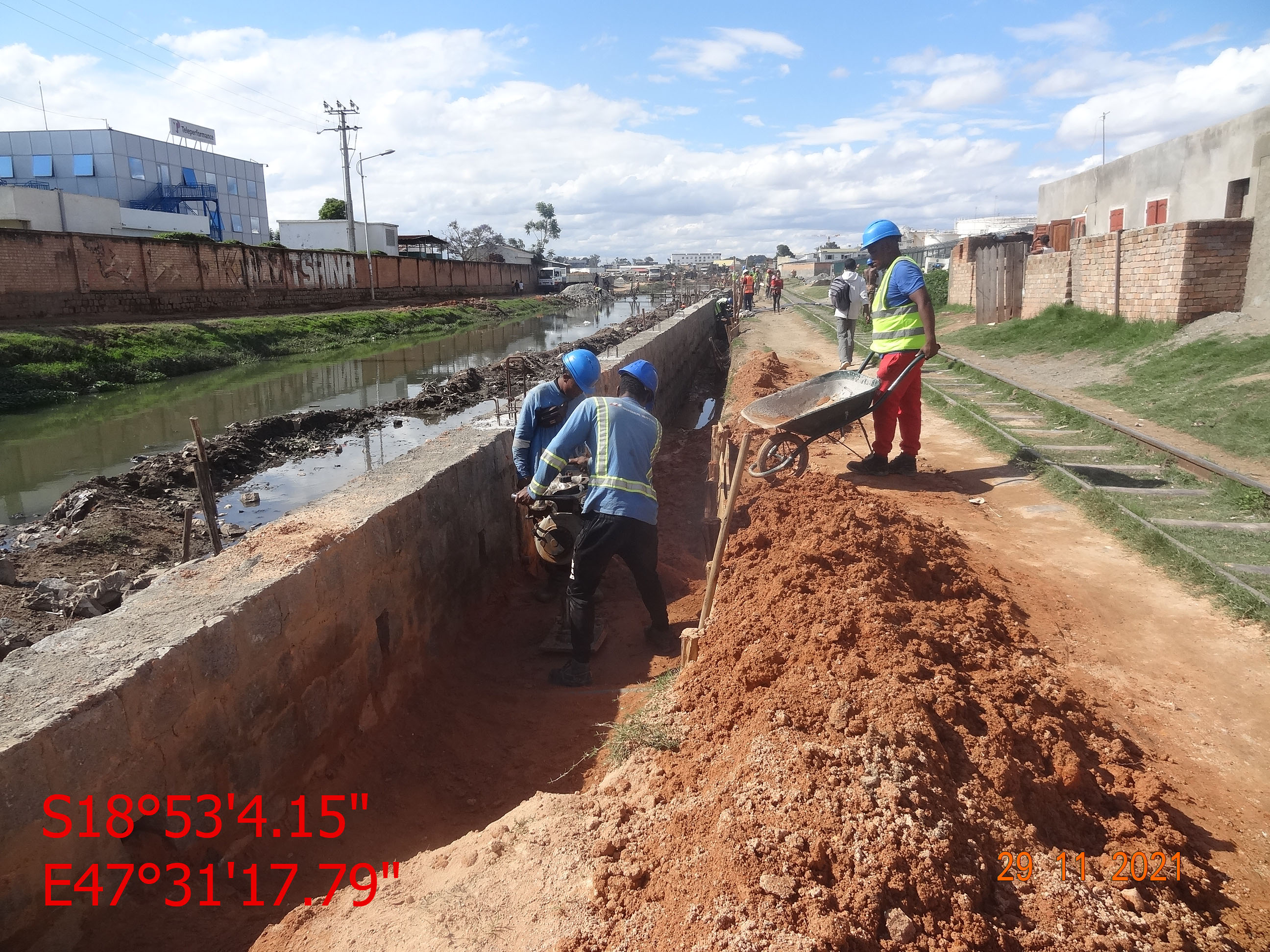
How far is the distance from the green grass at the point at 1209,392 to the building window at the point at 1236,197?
24.2 ft

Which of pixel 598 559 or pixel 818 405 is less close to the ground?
pixel 818 405

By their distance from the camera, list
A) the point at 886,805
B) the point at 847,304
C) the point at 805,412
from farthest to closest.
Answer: the point at 847,304, the point at 805,412, the point at 886,805

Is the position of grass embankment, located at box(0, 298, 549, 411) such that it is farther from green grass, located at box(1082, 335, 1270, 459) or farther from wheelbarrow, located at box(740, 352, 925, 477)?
green grass, located at box(1082, 335, 1270, 459)

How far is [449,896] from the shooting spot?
2521 millimetres

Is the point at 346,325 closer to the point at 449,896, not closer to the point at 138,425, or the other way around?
the point at 138,425

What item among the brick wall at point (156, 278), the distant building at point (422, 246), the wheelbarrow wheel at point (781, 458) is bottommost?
the wheelbarrow wheel at point (781, 458)

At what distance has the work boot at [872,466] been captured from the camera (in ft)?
23.0

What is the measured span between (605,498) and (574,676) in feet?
3.67

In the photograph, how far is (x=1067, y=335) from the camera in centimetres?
1453

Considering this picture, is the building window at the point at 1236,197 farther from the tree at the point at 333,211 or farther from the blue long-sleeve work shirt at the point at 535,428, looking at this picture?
the tree at the point at 333,211

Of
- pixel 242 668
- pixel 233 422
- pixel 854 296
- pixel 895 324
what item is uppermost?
pixel 854 296

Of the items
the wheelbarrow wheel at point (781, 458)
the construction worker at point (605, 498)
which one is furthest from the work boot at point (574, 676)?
the wheelbarrow wheel at point (781, 458)

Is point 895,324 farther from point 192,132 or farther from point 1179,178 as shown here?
point 192,132

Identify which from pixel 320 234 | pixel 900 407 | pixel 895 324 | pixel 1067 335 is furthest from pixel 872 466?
pixel 320 234
